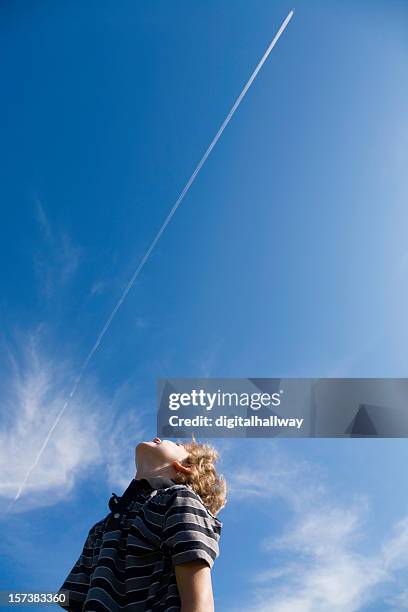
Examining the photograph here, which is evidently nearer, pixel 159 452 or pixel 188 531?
pixel 188 531

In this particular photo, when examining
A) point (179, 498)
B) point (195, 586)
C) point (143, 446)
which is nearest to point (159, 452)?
point (143, 446)

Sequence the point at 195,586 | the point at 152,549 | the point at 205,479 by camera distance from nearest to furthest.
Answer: the point at 195,586, the point at 152,549, the point at 205,479

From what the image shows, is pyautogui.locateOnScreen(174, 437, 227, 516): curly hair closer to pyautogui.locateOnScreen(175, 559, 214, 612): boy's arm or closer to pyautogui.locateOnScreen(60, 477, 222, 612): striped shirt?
pyautogui.locateOnScreen(60, 477, 222, 612): striped shirt

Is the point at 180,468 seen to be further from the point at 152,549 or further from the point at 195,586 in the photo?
the point at 195,586

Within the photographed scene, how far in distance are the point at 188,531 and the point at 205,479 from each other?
1.25 ft

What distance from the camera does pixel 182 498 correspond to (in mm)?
1637

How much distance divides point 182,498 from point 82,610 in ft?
1.18

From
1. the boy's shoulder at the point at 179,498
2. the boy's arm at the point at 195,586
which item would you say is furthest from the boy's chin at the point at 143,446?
the boy's arm at the point at 195,586

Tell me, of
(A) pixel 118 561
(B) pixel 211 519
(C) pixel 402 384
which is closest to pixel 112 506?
(A) pixel 118 561

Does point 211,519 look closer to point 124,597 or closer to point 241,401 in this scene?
point 124,597

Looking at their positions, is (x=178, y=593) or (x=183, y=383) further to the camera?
(x=183, y=383)

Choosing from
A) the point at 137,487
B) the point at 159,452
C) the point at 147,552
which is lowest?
the point at 147,552

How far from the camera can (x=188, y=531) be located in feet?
5.07

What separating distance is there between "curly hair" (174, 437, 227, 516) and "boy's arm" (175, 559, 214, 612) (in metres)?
0.38
